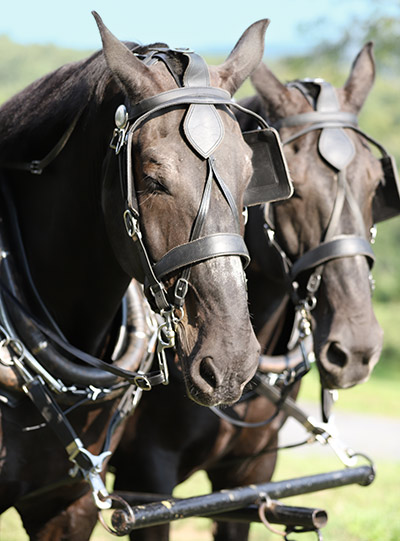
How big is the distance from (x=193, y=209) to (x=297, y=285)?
1.32m

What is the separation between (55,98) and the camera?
8.64 feet

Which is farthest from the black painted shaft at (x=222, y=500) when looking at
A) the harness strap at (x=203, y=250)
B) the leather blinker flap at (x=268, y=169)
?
the leather blinker flap at (x=268, y=169)

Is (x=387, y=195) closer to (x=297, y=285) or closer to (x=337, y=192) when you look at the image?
(x=337, y=192)

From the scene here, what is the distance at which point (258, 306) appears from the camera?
359 centimetres

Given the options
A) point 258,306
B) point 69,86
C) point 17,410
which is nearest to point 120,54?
point 69,86

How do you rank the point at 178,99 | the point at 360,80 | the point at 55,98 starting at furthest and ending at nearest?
1. the point at 360,80
2. the point at 55,98
3. the point at 178,99

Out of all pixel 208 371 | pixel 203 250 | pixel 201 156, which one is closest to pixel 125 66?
pixel 201 156

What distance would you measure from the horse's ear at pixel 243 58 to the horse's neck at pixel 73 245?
47 cm

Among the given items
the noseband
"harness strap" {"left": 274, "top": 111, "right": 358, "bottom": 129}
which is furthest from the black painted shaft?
"harness strap" {"left": 274, "top": 111, "right": 358, "bottom": 129}

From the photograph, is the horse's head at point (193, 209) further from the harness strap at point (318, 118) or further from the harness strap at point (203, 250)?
the harness strap at point (318, 118)

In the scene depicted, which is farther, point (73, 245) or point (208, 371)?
point (73, 245)

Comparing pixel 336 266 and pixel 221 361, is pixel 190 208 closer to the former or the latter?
pixel 221 361

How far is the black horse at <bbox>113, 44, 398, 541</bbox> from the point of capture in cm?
310

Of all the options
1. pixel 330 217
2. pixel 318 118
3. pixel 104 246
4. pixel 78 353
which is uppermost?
pixel 318 118
